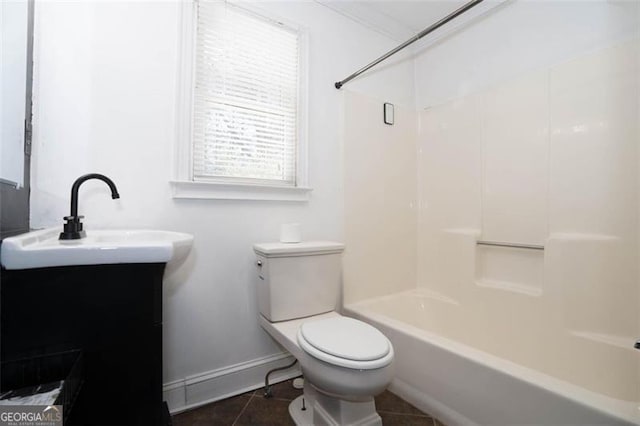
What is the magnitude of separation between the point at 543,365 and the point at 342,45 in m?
2.17

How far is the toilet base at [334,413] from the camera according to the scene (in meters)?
1.17

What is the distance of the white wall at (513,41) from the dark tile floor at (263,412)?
1922 millimetres

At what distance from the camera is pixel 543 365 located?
Result: 1459 mm

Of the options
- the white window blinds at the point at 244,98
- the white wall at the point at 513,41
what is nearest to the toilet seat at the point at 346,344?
the white window blinds at the point at 244,98

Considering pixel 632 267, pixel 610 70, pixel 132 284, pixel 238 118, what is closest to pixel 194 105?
pixel 238 118

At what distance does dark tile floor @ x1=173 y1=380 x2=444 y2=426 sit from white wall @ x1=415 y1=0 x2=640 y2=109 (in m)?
1.92

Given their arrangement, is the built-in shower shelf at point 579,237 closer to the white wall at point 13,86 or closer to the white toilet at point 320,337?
the white toilet at point 320,337

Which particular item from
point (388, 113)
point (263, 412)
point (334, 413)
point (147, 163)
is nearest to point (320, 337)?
point (334, 413)

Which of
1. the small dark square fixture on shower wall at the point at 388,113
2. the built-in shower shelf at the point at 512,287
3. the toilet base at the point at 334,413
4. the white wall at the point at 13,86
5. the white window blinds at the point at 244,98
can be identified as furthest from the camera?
the small dark square fixture on shower wall at the point at 388,113

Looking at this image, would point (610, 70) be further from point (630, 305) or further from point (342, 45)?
point (342, 45)

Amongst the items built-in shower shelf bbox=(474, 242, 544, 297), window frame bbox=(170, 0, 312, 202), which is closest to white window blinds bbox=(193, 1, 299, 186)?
window frame bbox=(170, 0, 312, 202)

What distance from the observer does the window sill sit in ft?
4.60

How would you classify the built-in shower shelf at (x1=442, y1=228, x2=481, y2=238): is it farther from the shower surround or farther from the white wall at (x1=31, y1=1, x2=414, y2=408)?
the white wall at (x1=31, y1=1, x2=414, y2=408)

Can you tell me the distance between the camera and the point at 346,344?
3.48 ft
